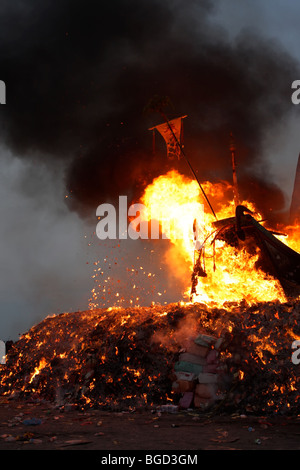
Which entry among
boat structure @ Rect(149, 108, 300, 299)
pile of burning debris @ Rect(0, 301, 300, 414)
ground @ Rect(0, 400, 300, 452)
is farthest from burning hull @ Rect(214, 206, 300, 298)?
ground @ Rect(0, 400, 300, 452)

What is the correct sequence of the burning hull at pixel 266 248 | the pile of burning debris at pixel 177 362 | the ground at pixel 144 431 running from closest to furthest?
the ground at pixel 144 431, the pile of burning debris at pixel 177 362, the burning hull at pixel 266 248

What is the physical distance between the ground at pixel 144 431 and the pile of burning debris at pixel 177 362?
54cm

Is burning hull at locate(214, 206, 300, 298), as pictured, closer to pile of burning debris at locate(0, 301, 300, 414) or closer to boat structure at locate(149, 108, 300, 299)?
boat structure at locate(149, 108, 300, 299)

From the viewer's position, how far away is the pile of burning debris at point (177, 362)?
8.60 m

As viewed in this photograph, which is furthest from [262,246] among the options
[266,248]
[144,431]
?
[144,431]

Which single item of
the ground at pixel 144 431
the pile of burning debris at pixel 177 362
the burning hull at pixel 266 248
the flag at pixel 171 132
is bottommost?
the ground at pixel 144 431

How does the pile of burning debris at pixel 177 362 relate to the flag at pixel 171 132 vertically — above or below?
below

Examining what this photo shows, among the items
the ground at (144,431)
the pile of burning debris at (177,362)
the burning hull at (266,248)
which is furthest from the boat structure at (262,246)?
the ground at (144,431)

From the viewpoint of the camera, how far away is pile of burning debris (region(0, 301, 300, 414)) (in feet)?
28.2

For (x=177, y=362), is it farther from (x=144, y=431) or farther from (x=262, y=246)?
(x=262, y=246)

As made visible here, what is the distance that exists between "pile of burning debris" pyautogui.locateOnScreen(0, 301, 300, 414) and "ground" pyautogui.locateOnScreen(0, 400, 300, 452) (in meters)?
0.54

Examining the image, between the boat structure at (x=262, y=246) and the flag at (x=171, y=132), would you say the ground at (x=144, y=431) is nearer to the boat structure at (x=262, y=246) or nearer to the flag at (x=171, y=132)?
the boat structure at (x=262, y=246)

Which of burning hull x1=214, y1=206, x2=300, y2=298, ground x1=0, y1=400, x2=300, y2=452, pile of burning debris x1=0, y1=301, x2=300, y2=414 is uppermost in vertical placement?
burning hull x1=214, y1=206, x2=300, y2=298
